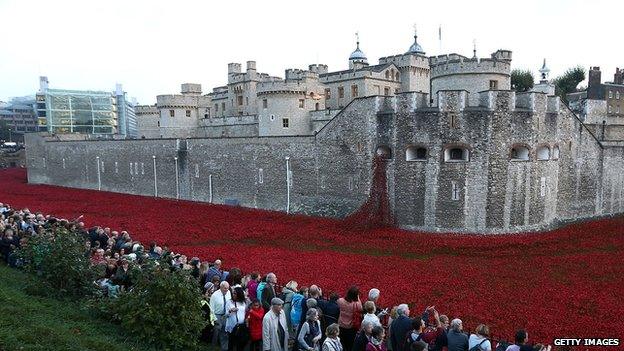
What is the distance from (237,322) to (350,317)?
2.21 metres

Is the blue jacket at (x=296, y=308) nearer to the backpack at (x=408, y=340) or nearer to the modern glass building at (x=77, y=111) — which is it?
the backpack at (x=408, y=340)

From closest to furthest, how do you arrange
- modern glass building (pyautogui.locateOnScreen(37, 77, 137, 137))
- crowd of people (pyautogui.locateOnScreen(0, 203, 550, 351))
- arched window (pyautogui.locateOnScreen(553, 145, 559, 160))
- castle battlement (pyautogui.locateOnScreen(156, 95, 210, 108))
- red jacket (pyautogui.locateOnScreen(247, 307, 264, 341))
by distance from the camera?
crowd of people (pyautogui.locateOnScreen(0, 203, 550, 351)) < red jacket (pyautogui.locateOnScreen(247, 307, 264, 341)) < arched window (pyautogui.locateOnScreen(553, 145, 559, 160)) < castle battlement (pyautogui.locateOnScreen(156, 95, 210, 108)) < modern glass building (pyautogui.locateOnScreen(37, 77, 137, 137))

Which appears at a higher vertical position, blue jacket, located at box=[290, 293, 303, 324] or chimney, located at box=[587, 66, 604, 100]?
chimney, located at box=[587, 66, 604, 100]

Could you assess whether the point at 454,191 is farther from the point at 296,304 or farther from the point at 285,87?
the point at 285,87

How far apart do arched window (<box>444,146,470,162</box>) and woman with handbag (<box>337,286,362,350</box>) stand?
1658cm

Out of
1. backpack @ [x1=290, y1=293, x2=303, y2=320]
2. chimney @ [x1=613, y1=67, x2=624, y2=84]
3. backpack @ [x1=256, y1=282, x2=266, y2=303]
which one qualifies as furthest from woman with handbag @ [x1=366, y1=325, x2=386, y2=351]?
chimney @ [x1=613, y1=67, x2=624, y2=84]

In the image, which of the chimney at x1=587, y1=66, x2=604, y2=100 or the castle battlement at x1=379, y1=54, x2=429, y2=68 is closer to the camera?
the castle battlement at x1=379, y1=54, x2=429, y2=68

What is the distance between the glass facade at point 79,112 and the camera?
8919cm

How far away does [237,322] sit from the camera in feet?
31.6

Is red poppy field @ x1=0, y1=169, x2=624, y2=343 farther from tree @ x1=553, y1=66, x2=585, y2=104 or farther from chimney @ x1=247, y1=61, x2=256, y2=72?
tree @ x1=553, y1=66, x2=585, y2=104

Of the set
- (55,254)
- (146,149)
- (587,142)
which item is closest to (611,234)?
(587,142)

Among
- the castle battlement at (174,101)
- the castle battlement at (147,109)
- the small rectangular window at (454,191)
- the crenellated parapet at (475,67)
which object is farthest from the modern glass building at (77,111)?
the small rectangular window at (454,191)

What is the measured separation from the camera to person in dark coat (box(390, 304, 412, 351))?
27.9 feet

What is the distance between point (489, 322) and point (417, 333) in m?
5.87
